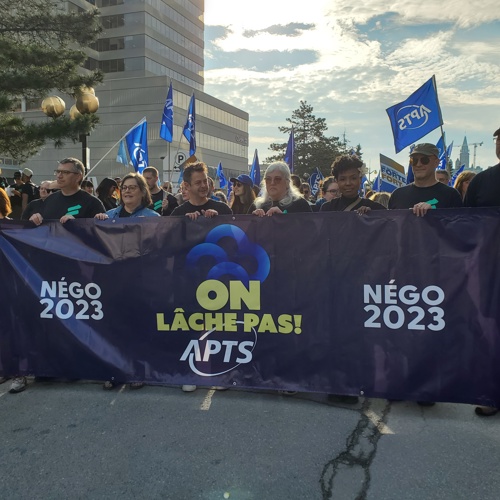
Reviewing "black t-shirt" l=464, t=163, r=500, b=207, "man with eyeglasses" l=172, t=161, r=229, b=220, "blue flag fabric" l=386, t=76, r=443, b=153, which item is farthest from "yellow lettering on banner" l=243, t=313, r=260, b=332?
"blue flag fabric" l=386, t=76, r=443, b=153

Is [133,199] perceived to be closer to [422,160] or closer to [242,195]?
[242,195]

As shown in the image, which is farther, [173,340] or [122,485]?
[173,340]

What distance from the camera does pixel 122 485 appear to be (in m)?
2.55

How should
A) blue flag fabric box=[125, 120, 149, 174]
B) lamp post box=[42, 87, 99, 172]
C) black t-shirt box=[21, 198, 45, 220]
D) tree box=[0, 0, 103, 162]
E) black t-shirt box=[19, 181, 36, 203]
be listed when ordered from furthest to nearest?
tree box=[0, 0, 103, 162] → black t-shirt box=[19, 181, 36, 203] → lamp post box=[42, 87, 99, 172] → blue flag fabric box=[125, 120, 149, 174] → black t-shirt box=[21, 198, 45, 220]

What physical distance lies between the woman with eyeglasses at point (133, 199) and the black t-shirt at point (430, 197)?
2.27 meters

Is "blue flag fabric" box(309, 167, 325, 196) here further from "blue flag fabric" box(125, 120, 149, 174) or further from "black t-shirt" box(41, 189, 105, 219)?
"black t-shirt" box(41, 189, 105, 219)

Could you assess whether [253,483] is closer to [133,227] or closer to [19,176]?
[133,227]

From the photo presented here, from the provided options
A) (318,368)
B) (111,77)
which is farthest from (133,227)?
(111,77)

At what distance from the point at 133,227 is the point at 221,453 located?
1.98 m

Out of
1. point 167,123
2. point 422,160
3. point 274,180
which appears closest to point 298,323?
point 274,180

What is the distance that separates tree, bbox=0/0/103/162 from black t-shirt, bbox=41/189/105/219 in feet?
27.3

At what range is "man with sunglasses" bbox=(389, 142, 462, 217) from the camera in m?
3.81

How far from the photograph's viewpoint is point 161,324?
12.4 feet

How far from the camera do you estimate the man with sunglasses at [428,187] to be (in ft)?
12.5
